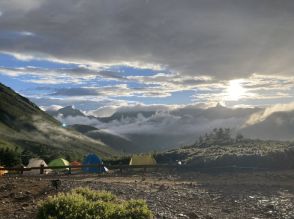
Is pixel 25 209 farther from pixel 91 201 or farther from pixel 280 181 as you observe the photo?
pixel 280 181

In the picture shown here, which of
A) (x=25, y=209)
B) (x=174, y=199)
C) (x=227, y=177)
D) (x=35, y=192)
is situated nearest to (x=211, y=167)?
→ (x=227, y=177)

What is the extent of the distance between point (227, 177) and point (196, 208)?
16.8m

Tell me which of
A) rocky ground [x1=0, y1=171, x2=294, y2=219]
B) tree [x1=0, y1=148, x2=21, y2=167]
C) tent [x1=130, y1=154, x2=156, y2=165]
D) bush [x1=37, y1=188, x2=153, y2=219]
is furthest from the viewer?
tree [x1=0, y1=148, x2=21, y2=167]

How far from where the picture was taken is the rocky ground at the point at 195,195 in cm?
2456

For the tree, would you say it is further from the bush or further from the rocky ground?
the bush

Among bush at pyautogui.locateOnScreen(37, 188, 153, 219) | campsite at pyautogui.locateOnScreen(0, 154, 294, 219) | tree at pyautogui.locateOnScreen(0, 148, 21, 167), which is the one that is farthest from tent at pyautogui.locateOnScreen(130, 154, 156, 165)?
bush at pyautogui.locateOnScreen(37, 188, 153, 219)

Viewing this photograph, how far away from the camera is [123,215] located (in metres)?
20.2

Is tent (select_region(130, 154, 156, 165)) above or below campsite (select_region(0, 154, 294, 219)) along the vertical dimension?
above

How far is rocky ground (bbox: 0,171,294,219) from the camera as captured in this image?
24.6 m

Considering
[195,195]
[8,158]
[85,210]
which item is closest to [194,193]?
[195,195]

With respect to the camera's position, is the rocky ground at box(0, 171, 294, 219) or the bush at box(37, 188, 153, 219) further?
the rocky ground at box(0, 171, 294, 219)

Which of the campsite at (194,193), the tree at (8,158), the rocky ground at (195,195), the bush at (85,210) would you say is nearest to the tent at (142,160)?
the campsite at (194,193)

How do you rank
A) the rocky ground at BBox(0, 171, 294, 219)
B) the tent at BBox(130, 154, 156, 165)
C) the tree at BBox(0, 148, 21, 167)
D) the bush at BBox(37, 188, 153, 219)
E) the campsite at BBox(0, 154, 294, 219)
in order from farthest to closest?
the tree at BBox(0, 148, 21, 167) < the tent at BBox(130, 154, 156, 165) < the campsite at BBox(0, 154, 294, 219) < the rocky ground at BBox(0, 171, 294, 219) < the bush at BBox(37, 188, 153, 219)

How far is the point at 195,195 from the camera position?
3180 cm
